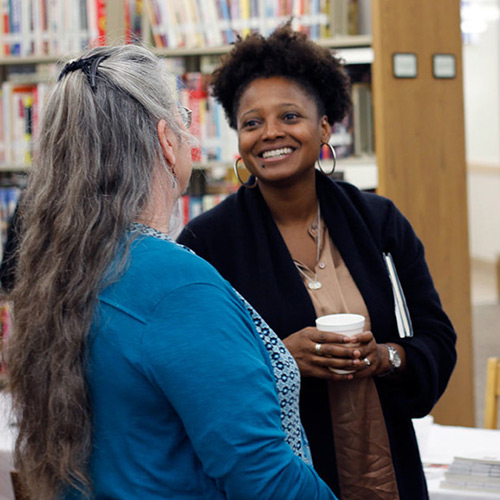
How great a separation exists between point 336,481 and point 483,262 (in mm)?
8517

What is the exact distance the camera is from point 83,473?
1.03 metres

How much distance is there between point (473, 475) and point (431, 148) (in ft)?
6.34

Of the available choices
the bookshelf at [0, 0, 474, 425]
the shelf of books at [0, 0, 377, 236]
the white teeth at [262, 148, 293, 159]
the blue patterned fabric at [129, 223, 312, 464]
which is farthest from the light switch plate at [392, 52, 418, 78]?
the blue patterned fabric at [129, 223, 312, 464]

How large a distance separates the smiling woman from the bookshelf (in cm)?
152

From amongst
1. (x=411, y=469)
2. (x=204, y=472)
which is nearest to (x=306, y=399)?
(x=411, y=469)

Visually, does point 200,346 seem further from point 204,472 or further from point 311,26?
point 311,26

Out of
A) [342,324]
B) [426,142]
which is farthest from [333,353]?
[426,142]

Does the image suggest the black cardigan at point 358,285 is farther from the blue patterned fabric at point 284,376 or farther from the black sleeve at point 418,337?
the blue patterned fabric at point 284,376

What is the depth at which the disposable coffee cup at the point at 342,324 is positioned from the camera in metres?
1.50

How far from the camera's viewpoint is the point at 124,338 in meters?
0.98

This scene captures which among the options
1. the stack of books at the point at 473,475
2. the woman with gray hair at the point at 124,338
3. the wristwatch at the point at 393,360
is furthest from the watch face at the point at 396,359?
the woman with gray hair at the point at 124,338

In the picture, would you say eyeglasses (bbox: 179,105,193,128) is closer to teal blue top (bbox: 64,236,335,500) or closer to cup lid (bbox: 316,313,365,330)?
teal blue top (bbox: 64,236,335,500)

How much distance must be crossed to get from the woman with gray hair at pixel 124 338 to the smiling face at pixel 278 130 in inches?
26.4

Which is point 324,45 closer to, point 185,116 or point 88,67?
point 185,116
